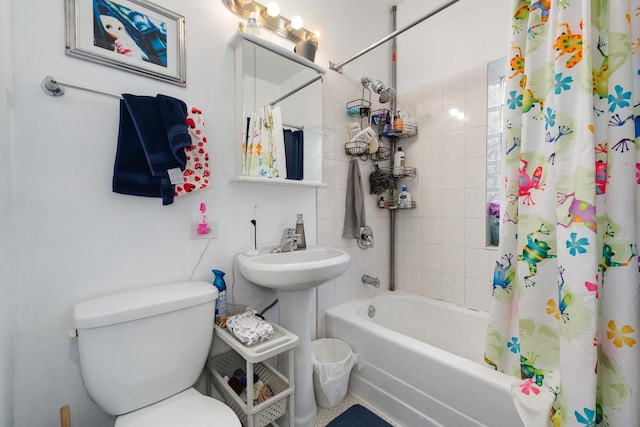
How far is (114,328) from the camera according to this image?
935 mm

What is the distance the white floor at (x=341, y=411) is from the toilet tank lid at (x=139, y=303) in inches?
37.6

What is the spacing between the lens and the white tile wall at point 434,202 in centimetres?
184

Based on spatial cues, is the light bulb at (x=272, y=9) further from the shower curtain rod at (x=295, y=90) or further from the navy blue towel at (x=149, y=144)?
the navy blue towel at (x=149, y=144)

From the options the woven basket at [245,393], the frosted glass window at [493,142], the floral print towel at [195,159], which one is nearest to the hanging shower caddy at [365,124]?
the frosted glass window at [493,142]

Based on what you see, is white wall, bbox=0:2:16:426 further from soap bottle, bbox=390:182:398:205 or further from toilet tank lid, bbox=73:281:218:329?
soap bottle, bbox=390:182:398:205

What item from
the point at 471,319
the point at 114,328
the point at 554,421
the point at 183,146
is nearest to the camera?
the point at 554,421

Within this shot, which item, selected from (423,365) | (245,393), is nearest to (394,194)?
(423,365)

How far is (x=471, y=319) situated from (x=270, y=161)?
5.34 ft

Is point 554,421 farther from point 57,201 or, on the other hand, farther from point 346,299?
point 57,201

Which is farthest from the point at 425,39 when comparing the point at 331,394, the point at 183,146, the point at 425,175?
the point at 331,394

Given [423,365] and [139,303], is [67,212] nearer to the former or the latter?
[139,303]

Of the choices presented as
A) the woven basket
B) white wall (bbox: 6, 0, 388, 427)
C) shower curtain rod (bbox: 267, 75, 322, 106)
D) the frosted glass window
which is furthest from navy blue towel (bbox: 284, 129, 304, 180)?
the frosted glass window

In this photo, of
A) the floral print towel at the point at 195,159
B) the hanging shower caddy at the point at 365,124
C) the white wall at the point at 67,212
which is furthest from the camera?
the hanging shower caddy at the point at 365,124

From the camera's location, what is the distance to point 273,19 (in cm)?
158
